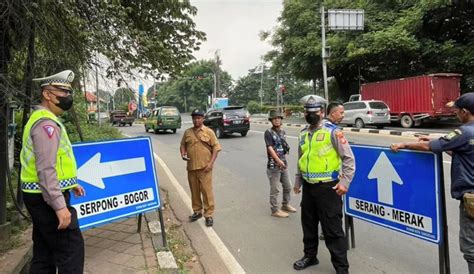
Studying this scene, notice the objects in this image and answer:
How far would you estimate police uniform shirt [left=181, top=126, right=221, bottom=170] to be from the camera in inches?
232

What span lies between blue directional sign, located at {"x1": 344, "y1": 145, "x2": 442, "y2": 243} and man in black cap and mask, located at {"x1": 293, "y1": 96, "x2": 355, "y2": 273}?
17.9 inches

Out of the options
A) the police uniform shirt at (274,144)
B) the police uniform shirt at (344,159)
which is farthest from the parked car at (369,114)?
the police uniform shirt at (344,159)

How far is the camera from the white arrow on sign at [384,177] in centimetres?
400

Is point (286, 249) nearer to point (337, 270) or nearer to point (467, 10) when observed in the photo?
point (337, 270)

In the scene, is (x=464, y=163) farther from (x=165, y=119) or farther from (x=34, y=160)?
(x=165, y=119)

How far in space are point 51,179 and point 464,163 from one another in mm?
3145

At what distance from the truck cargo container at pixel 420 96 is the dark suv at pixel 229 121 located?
10247mm

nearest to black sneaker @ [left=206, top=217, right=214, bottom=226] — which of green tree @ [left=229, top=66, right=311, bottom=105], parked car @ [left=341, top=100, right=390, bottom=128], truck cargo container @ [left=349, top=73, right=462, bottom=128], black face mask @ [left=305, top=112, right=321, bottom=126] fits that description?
black face mask @ [left=305, top=112, right=321, bottom=126]

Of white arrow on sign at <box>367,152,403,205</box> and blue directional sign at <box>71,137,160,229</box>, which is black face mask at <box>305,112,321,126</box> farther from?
blue directional sign at <box>71,137,160,229</box>

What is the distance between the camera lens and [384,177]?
4.10 m

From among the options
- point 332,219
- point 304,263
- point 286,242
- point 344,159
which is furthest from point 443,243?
point 286,242

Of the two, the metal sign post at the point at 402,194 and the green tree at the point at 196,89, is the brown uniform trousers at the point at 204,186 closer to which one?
the metal sign post at the point at 402,194

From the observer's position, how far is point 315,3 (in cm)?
2994

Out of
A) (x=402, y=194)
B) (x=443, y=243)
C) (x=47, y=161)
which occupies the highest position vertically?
(x=47, y=161)
